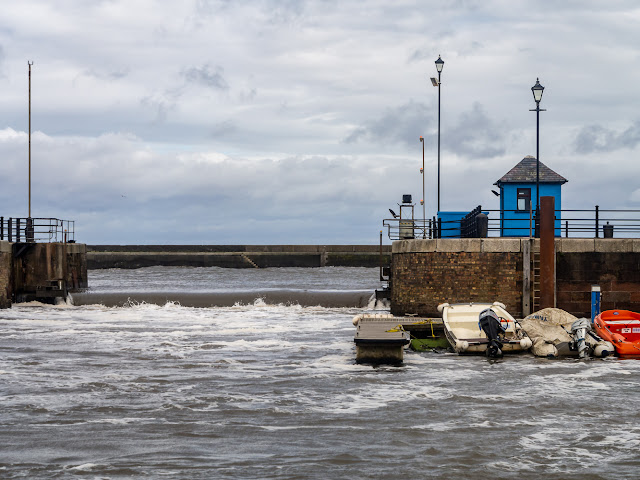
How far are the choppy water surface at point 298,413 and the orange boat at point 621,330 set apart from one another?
1111 mm

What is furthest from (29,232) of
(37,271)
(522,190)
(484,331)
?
(484,331)

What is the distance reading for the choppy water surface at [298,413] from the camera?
29.7 ft

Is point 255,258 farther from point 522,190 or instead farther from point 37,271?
point 522,190

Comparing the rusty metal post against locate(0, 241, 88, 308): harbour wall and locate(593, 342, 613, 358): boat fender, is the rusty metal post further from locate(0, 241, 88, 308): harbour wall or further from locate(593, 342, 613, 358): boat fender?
locate(0, 241, 88, 308): harbour wall

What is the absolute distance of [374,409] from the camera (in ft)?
39.9

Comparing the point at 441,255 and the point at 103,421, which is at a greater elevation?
the point at 441,255

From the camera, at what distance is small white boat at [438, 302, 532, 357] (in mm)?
18359

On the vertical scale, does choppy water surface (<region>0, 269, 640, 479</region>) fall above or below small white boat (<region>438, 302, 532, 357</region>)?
below

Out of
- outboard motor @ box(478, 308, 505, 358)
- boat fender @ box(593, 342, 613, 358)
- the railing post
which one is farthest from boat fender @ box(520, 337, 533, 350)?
the railing post

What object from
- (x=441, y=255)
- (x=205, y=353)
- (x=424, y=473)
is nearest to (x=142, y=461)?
(x=424, y=473)

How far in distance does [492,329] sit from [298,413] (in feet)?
25.9

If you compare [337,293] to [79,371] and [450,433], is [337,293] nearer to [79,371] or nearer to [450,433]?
[79,371]

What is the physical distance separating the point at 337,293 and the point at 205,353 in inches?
560

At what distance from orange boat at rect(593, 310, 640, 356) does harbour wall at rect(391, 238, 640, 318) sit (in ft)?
11.6
